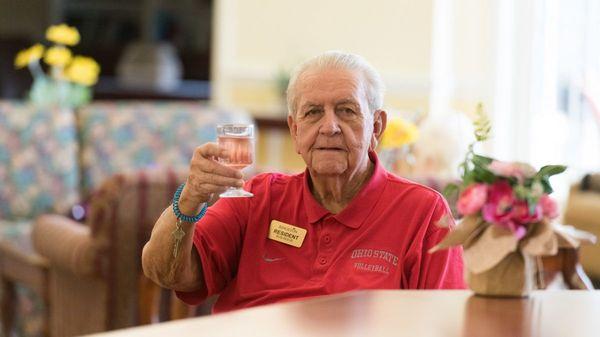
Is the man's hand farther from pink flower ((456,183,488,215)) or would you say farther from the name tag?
pink flower ((456,183,488,215))

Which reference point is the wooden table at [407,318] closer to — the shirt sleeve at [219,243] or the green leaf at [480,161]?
the green leaf at [480,161]

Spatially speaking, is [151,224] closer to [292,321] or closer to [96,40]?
[292,321]

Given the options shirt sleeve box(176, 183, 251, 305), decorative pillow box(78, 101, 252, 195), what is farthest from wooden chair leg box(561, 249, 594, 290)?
decorative pillow box(78, 101, 252, 195)

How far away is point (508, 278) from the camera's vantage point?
1929mm

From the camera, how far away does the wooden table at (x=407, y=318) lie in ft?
5.37

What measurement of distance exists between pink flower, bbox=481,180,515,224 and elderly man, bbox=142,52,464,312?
0.43m

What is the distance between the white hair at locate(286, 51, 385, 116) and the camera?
2.45m

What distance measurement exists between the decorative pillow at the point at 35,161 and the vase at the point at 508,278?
461cm

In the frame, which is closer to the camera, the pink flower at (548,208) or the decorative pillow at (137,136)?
the pink flower at (548,208)

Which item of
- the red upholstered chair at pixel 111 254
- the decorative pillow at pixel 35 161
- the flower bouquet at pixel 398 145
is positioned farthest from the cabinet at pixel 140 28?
the red upholstered chair at pixel 111 254

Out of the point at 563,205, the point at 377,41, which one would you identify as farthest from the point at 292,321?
the point at 377,41

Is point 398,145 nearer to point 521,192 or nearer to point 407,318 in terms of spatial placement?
point 521,192

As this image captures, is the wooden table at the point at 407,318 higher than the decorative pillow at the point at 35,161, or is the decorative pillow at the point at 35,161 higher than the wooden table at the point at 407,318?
the wooden table at the point at 407,318

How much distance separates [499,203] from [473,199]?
43mm
